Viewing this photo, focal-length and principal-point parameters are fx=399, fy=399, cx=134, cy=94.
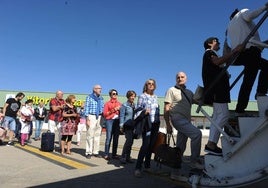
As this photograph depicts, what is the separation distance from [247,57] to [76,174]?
4067 mm

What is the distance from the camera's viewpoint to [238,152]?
4.62m

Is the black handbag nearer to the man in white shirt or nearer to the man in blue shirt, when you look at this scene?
the man in white shirt

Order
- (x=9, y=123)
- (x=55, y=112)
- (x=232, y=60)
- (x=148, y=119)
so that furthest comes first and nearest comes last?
(x=9, y=123) → (x=55, y=112) → (x=148, y=119) → (x=232, y=60)

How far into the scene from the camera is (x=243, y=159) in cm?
456

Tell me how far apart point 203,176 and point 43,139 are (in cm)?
796

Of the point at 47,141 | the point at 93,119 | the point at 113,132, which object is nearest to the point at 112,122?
the point at 113,132

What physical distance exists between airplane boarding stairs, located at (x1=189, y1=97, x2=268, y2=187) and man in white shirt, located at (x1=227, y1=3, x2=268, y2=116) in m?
0.60

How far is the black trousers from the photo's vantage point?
514cm

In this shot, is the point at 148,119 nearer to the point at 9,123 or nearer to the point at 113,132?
the point at 113,132

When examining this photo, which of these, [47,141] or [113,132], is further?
[47,141]

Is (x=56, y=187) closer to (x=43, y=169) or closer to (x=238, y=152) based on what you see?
(x=43, y=169)

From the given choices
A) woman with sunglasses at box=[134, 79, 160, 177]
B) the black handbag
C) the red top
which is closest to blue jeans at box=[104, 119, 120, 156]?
woman with sunglasses at box=[134, 79, 160, 177]

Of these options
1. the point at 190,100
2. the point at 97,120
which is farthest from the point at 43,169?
the point at 190,100

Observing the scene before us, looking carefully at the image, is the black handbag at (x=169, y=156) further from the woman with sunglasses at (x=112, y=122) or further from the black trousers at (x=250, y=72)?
the woman with sunglasses at (x=112, y=122)
